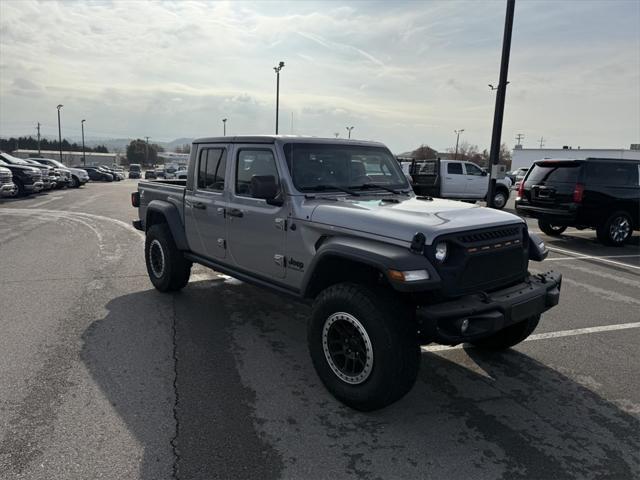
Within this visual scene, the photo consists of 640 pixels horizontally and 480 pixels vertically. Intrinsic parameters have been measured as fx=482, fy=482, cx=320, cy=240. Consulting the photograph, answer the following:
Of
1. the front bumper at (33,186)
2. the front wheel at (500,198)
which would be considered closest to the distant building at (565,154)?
the front wheel at (500,198)

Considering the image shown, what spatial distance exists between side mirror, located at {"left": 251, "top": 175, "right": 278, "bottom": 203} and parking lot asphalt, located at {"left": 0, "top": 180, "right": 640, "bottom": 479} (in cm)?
146

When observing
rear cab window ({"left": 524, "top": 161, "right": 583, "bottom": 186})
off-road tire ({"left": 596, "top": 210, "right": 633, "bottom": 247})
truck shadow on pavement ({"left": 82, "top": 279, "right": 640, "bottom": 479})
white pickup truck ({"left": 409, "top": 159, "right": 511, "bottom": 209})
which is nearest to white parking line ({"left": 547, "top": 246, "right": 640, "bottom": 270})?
off-road tire ({"left": 596, "top": 210, "right": 633, "bottom": 247})

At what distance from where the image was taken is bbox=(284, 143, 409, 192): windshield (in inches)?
171

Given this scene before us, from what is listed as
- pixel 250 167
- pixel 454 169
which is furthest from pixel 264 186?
pixel 454 169

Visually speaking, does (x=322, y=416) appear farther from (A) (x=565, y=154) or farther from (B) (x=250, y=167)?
(A) (x=565, y=154)

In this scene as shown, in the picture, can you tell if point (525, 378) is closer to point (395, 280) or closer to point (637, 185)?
point (395, 280)

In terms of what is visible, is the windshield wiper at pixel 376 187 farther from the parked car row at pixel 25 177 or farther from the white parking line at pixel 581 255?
the parked car row at pixel 25 177

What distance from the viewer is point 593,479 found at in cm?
276

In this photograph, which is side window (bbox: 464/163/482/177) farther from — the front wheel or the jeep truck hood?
the jeep truck hood

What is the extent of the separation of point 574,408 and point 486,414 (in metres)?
0.70

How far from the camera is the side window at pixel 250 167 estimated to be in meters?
4.46

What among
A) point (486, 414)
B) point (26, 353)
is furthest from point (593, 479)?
point (26, 353)

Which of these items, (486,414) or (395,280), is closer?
(395,280)

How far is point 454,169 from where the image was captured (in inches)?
765
